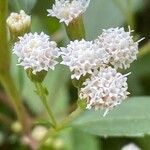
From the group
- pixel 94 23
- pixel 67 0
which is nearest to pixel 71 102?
pixel 94 23

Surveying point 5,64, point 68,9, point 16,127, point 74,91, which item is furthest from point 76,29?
point 74,91

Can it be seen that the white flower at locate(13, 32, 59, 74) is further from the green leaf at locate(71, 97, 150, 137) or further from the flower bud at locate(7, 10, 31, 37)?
the green leaf at locate(71, 97, 150, 137)

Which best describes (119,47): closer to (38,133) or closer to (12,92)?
(12,92)

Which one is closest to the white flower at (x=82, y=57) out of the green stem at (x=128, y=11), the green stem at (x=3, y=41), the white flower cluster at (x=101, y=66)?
the white flower cluster at (x=101, y=66)

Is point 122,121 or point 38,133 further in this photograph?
point 38,133

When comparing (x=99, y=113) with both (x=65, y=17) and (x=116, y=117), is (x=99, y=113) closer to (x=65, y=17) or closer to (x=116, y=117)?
(x=116, y=117)

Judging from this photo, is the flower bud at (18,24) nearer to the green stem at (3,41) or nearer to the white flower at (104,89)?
the green stem at (3,41)
